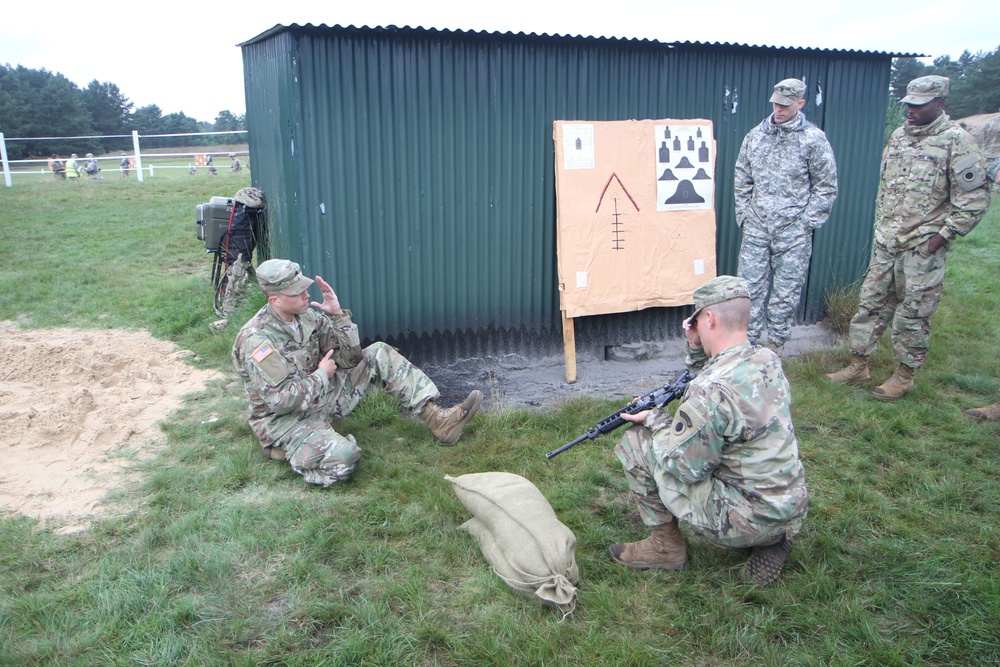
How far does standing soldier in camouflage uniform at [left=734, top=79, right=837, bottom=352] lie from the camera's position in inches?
231

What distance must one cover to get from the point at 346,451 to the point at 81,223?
Answer: 10876 mm

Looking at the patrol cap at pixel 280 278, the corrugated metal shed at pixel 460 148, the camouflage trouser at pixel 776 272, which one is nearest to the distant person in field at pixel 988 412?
the camouflage trouser at pixel 776 272

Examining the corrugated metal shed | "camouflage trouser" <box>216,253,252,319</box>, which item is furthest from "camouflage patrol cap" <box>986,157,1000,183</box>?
"camouflage trouser" <box>216,253,252,319</box>

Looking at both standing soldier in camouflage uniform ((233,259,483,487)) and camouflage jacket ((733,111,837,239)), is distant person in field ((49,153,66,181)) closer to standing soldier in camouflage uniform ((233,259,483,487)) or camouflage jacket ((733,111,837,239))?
standing soldier in camouflage uniform ((233,259,483,487))

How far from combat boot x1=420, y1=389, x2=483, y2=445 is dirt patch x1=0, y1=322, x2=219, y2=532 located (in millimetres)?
1847

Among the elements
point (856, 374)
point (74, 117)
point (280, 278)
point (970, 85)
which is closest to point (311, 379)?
point (280, 278)

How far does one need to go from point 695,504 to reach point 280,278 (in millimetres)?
2590

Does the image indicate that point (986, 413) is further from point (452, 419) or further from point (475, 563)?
point (475, 563)

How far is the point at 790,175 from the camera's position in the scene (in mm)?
5961

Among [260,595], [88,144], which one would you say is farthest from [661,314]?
[88,144]

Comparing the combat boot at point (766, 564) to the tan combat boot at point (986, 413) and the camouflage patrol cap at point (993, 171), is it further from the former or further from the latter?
the camouflage patrol cap at point (993, 171)

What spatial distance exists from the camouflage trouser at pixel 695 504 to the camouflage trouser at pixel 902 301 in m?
2.97

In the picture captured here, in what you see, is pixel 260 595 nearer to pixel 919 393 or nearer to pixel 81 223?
pixel 919 393

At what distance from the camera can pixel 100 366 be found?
6.04 m
